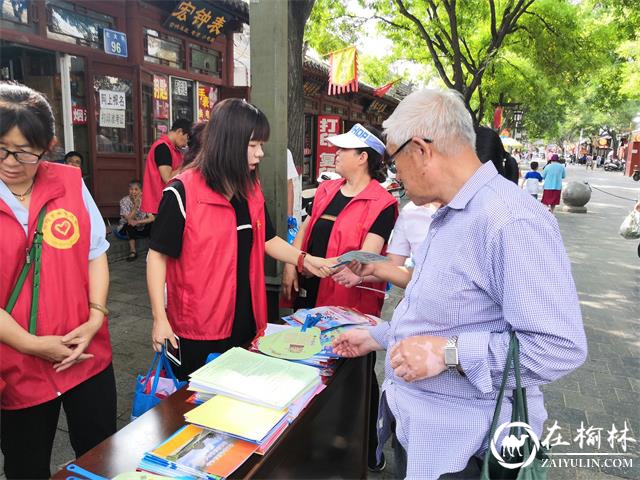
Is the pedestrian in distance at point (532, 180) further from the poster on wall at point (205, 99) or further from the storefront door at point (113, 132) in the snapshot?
the storefront door at point (113, 132)

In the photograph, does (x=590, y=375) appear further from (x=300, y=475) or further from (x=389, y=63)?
(x=389, y=63)

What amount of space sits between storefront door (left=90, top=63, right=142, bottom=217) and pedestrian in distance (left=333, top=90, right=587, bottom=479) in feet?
22.8

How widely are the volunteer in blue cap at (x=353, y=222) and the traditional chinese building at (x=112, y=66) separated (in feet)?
17.3

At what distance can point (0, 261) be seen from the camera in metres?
1.55

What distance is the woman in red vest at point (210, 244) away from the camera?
2.01 metres

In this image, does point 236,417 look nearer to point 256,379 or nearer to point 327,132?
point 256,379

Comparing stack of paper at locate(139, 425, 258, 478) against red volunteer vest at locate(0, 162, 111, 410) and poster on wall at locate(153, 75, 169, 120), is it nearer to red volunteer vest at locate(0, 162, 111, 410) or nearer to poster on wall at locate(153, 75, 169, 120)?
red volunteer vest at locate(0, 162, 111, 410)

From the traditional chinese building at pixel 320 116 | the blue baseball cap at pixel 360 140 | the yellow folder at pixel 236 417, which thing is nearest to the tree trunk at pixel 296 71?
the blue baseball cap at pixel 360 140

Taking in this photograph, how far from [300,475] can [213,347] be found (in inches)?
25.4

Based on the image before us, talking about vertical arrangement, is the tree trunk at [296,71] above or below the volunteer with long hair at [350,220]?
above

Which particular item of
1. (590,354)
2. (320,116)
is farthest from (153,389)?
(320,116)

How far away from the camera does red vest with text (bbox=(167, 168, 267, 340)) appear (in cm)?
202

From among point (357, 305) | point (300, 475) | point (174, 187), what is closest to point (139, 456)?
point (300, 475)

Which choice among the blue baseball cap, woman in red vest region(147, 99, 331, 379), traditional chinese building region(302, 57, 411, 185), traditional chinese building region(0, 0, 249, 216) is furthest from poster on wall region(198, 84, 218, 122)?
woman in red vest region(147, 99, 331, 379)
